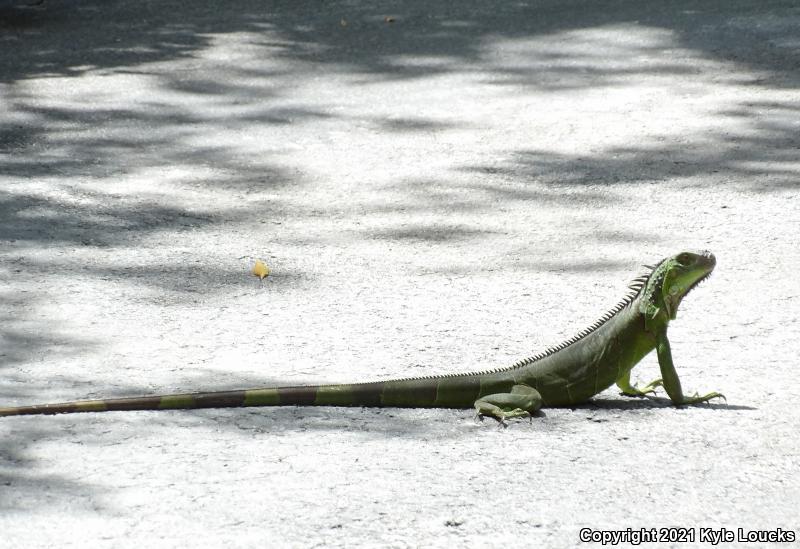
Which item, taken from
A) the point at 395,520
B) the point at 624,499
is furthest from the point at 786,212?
the point at 395,520

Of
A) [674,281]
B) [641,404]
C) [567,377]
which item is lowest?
[641,404]

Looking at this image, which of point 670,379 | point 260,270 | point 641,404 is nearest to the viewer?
point 670,379

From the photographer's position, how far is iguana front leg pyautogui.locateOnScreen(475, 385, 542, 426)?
3.85m

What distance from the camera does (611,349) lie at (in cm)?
396

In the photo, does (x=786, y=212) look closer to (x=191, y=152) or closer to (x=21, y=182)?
(x=191, y=152)

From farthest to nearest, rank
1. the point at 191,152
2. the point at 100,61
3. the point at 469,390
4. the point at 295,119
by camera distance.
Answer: the point at 100,61, the point at 295,119, the point at 191,152, the point at 469,390

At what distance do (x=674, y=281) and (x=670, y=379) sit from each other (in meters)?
0.33

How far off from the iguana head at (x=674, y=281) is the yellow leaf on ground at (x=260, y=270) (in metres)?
2.12

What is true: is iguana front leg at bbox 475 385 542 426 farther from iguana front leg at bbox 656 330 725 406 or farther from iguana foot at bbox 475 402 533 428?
iguana front leg at bbox 656 330 725 406

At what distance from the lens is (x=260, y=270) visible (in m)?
5.55

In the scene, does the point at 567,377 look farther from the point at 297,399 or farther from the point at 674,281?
the point at 297,399

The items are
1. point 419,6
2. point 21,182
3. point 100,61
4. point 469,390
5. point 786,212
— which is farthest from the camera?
point 419,6

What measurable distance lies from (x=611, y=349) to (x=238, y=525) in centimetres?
148

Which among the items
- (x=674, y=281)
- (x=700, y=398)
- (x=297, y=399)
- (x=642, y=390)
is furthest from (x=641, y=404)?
(x=297, y=399)
